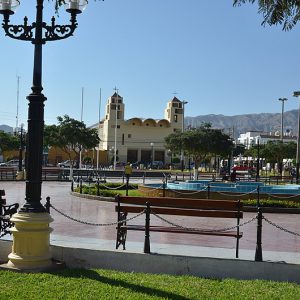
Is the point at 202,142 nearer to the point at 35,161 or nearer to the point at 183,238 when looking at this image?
the point at 183,238

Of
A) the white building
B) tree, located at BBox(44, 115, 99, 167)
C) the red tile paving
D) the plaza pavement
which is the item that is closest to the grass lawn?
the plaza pavement

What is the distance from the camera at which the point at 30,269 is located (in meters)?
7.49

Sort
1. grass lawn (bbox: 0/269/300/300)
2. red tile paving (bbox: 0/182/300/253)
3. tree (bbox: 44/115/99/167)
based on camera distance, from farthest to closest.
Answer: tree (bbox: 44/115/99/167)
red tile paving (bbox: 0/182/300/253)
grass lawn (bbox: 0/269/300/300)

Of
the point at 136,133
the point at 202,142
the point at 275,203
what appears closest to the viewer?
the point at 275,203

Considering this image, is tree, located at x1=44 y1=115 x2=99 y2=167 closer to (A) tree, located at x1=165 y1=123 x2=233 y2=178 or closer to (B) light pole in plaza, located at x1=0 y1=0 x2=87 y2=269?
(A) tree, located at x1=165 y1=123 x2=233 y2=178

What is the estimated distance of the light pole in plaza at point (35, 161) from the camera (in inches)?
299

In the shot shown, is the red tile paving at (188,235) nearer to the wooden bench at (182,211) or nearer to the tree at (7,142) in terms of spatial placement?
the wooden bench at (182,211)

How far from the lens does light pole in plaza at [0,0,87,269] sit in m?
7.61

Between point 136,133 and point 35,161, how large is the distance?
9621 centimetres

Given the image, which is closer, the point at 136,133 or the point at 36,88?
the point at 36,88

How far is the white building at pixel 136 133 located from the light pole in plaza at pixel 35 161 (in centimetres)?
8957

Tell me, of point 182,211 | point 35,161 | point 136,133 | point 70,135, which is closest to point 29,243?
point 35,161

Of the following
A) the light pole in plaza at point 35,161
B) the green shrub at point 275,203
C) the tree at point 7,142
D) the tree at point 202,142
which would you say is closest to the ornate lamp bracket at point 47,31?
the light pole in plaza at point 35,161

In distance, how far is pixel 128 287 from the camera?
668cm
